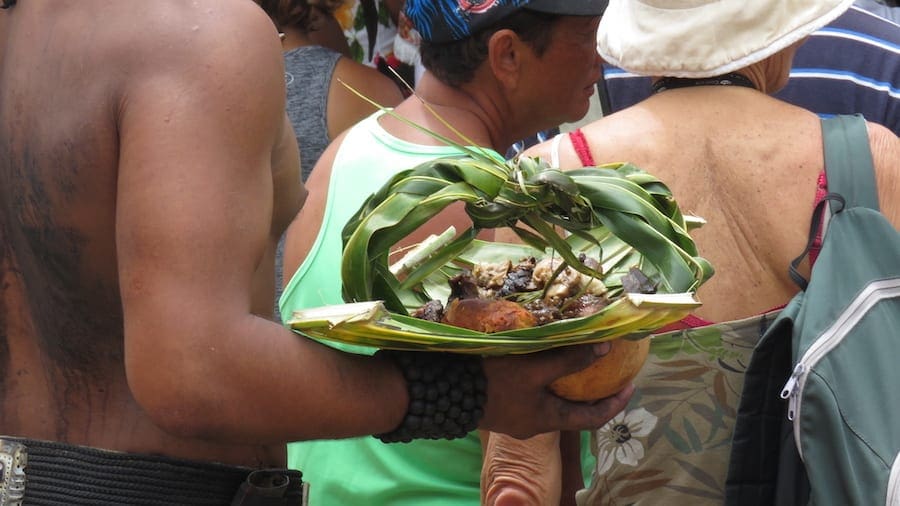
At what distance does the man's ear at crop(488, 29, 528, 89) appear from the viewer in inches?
117

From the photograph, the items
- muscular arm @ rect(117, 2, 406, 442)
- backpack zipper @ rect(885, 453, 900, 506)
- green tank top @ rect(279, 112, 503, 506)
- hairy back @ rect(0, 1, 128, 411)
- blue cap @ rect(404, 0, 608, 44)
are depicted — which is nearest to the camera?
muscular arm @ rect(117, 2, 406, 442)

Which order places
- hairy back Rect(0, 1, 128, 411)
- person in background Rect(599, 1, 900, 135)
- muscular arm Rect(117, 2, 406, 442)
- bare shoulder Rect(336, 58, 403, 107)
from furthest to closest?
bare shoulder Rect(336, 58, 403, 107) < person in background Rect(599, 1, 900, 135) < hairy back Rect(0, 1, 128, 411) < muscular arm Rect(117, 2, 406, 442)

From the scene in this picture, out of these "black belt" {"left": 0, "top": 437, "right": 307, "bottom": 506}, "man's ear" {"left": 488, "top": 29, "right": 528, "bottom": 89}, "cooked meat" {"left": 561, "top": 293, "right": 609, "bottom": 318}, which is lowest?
"black belt" {"left": 0, "top": 437, "right": 307, "bottom": 506}

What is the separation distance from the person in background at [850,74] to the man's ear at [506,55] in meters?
0.38

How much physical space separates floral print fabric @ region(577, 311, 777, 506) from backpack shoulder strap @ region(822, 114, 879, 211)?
27 cm

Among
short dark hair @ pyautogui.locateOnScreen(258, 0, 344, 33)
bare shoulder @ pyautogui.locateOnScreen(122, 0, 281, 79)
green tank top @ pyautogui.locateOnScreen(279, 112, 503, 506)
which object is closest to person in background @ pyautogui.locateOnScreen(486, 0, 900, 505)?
green tank top @ pyautogui.locateOnScreen(279, 112, 503, 506)

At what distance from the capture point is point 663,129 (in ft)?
8.23

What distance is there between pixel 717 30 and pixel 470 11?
0.69 meters

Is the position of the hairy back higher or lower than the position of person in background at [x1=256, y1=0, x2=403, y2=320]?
higher

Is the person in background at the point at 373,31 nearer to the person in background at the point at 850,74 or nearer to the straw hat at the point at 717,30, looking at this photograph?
the person in background at the point at 850,74

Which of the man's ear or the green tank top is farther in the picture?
the man's ear

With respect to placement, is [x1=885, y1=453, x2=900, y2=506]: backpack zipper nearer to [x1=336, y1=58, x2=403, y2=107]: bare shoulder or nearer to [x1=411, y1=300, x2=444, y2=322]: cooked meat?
[x1=411, y1=300, x2=444, y2=322]: cooked meat

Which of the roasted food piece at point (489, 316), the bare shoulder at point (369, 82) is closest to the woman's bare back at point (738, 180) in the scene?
the roasted food piece at point (489, 316)

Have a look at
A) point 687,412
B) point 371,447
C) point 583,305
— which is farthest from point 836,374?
point 371,447
